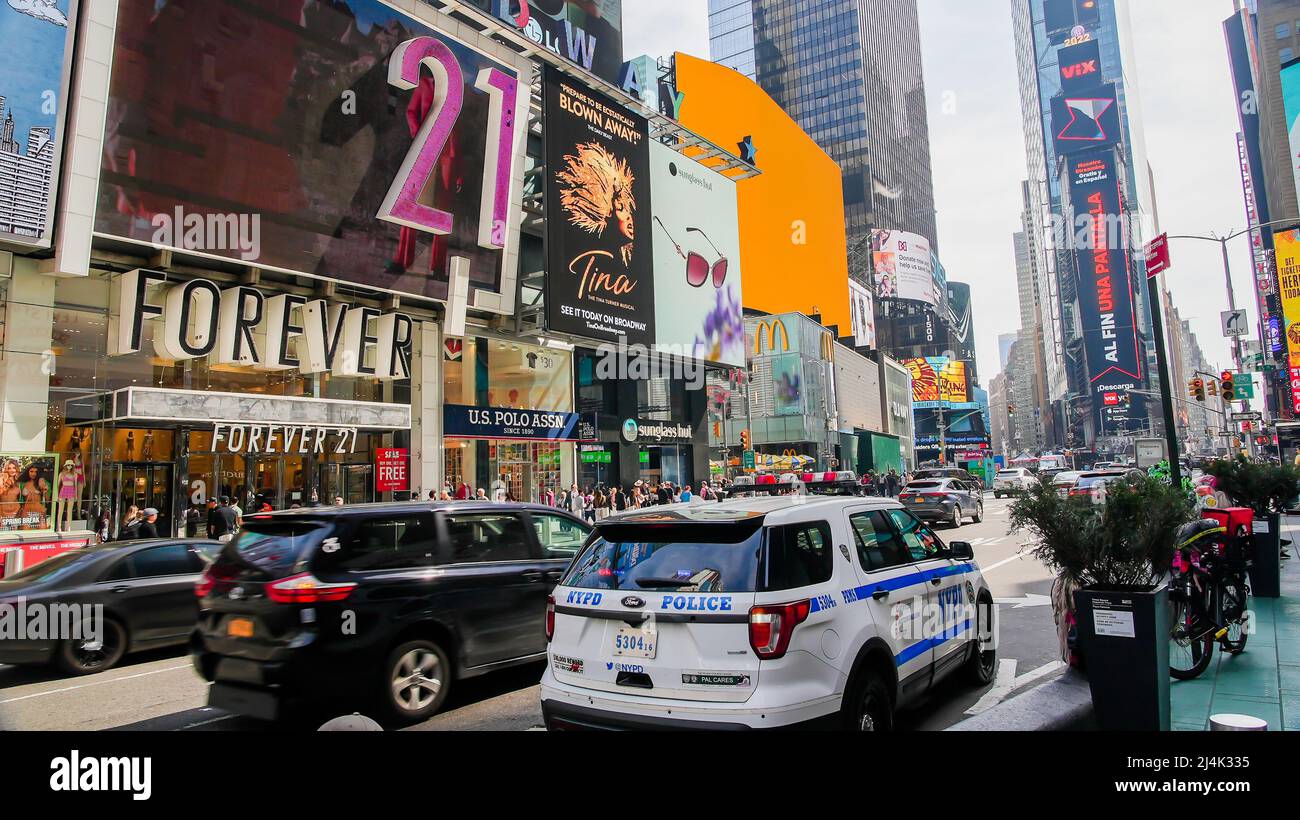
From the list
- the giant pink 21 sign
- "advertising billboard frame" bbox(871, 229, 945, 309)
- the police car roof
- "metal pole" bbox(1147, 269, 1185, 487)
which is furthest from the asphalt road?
"advertising billboard frame" bbox(871, 229, 945, 309)

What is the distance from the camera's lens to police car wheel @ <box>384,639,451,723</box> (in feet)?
18.7

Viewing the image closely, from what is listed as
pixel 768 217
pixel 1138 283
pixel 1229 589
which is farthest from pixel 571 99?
pixel 1138 283

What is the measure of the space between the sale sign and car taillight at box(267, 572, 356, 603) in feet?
56.6

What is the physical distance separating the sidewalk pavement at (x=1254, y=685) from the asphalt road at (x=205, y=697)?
121cm

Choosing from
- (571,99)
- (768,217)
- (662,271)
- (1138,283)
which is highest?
(1138,283)

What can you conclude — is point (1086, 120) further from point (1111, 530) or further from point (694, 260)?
point (1111, 530)

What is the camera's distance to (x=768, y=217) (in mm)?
70000

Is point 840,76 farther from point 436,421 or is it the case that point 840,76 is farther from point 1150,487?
point 1150,487

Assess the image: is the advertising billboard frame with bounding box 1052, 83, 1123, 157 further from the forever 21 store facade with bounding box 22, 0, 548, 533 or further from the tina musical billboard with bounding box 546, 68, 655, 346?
the forever 21 store facade with bounding box 22, 0, 548, 533

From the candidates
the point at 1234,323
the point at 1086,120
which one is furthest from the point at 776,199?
the point at 1086,120

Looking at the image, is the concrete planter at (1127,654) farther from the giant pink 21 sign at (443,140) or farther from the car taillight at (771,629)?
the giant pink 21 sign at (443,140)

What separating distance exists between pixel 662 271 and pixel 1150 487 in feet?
95.6
